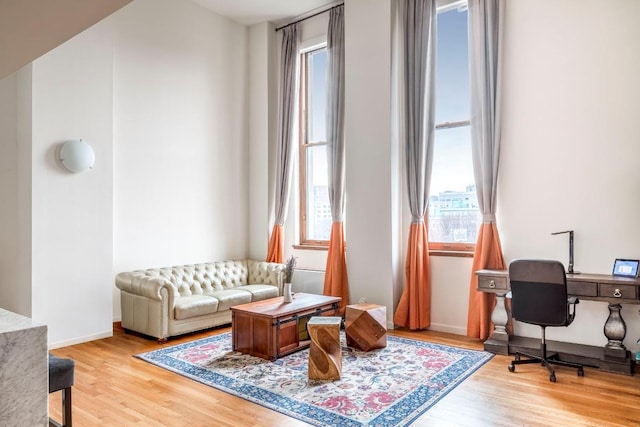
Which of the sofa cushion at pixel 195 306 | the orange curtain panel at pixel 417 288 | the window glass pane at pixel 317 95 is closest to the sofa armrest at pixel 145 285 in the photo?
the sofa cushion at pixel 195 306

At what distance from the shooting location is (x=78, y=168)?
4.97 metres

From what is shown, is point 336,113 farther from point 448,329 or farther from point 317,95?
point 448,329

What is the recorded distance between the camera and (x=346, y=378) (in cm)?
392

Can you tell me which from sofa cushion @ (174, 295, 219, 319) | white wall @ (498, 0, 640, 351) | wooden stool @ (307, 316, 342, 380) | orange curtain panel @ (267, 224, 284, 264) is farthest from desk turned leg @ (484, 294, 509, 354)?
orange curtain panel @ (267, 224, 284, 264)

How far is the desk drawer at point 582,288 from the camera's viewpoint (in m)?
4.11

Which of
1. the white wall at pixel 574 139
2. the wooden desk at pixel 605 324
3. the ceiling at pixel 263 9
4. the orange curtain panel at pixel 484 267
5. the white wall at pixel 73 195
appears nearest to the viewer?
the wooden desk at pixel 605 324

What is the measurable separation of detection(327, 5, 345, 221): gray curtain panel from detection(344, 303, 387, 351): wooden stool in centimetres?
191

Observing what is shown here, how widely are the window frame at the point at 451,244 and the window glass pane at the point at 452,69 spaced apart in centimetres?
6

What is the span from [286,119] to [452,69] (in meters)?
2.62

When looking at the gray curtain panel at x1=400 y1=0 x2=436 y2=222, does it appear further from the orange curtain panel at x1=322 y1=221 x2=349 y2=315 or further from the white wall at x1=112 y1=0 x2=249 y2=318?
the white wall at x1=112 y1=0 x2=249 y2=318

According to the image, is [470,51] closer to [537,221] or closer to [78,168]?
[537,221]

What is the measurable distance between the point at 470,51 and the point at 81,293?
5.29m

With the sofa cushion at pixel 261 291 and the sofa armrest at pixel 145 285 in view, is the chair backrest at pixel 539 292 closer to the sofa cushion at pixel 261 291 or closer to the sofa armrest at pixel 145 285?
the sofa cushion at pixel 261 291

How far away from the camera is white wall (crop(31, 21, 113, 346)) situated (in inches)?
188
